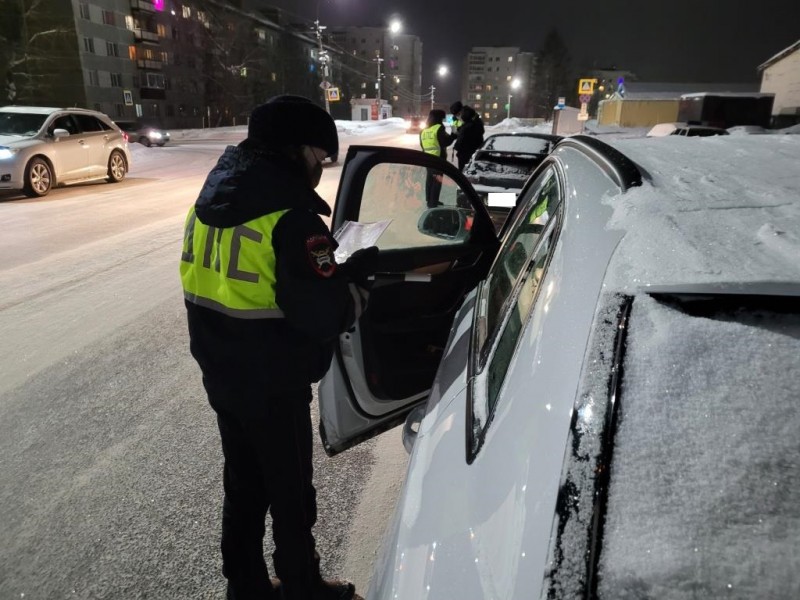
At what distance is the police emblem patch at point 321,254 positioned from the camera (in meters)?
1.60

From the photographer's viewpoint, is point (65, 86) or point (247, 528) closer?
point (247, 528)

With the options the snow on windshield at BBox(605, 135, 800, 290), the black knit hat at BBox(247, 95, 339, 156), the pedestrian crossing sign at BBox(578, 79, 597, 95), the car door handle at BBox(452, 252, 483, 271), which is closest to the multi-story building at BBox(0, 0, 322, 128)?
the pedestrian crossing sign at BBox(578, 79, 597, 95)

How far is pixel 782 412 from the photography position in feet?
2.44

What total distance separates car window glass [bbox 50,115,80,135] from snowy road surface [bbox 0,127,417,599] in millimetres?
7803

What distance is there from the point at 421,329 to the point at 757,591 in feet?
6.03

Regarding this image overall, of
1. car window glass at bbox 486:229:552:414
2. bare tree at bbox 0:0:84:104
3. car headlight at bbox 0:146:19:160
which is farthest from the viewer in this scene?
bare tree at bbox 0:0:84:104

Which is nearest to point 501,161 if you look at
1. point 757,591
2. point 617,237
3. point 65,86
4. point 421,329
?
point 421,329

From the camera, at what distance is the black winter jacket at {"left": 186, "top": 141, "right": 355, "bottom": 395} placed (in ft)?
5.18

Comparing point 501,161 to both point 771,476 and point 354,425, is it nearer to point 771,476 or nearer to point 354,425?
point 354,425

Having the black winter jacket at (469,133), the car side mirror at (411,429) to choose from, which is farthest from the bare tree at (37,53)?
the car side mirror at (411,429)

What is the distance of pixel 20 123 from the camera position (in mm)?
11555

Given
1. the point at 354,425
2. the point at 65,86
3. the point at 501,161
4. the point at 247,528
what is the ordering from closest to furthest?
the point at 247,528 < the point at 354,425 < the point at 501,161 < the point at 65,86

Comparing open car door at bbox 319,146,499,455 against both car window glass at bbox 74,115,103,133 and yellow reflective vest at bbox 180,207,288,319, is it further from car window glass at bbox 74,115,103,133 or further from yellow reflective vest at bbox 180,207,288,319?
car window glass at bbox 74,115,103,133

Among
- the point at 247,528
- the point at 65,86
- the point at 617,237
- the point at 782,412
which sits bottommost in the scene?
the point at 247,528
